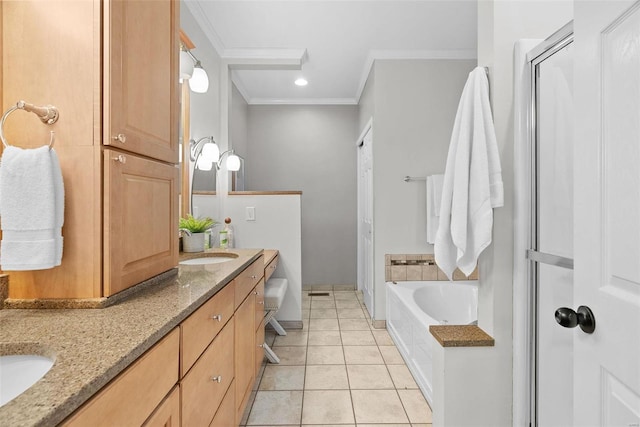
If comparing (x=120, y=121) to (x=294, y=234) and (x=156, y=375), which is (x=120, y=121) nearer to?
(x=156, y=375)

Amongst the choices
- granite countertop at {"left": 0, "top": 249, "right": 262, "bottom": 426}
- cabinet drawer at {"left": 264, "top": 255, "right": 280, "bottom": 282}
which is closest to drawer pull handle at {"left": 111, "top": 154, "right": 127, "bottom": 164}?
granite countertop at {"left": 0, "top": 249, "right": 262, "bottom": 426}

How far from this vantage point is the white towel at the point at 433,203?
9.40 ft

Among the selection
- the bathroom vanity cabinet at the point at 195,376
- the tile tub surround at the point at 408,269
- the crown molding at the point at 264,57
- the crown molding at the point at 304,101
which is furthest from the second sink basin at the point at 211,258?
the crown molding at the point at 304,101

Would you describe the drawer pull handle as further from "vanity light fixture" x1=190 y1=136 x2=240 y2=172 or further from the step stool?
the step stool

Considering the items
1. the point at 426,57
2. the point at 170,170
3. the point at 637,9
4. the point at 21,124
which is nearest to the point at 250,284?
the point at 170,170

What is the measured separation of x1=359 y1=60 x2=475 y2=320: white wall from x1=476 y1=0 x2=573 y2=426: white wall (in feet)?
5.72

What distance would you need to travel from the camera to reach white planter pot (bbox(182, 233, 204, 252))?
2123 mm

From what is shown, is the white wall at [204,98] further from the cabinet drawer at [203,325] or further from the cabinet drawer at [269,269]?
the cabinet drawer at [203,325]

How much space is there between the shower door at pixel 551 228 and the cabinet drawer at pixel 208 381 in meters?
1.21

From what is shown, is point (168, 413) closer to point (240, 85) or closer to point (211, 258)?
point (211, 258)

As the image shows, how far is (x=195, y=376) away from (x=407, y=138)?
2726 mm

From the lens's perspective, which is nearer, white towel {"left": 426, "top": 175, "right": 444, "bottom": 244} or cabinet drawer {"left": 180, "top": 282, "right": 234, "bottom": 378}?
cabinet drawer {"left": 180, "top": 282, "right": 234, "bottom": 378}

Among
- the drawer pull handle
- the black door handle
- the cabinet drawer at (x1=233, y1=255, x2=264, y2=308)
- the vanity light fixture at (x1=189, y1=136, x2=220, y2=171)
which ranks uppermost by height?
the vanity light fixture at (x1=189, y1=136, x2=220, y2=171)

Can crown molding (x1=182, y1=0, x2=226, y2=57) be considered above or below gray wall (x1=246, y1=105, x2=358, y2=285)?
above
